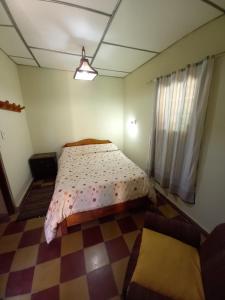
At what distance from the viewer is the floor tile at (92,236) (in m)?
1.72

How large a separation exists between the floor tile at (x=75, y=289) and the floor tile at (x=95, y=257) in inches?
4.8

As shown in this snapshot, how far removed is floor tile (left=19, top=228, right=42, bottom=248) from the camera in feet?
5.59

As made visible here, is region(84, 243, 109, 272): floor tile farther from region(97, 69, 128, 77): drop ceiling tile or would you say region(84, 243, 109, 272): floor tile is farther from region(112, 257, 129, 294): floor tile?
region(97, 69, 128, 77): drop ceiling tile

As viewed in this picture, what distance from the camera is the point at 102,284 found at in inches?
51.0

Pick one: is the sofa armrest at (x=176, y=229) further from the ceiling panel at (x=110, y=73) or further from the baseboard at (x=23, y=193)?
the ceiling panel at (x=110, y=73)

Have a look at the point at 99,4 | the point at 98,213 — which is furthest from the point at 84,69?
the point at 98,213

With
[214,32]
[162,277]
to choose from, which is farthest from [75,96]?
[162,277]

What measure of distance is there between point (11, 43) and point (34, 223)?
2.65 meters

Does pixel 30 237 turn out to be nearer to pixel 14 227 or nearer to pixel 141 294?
pixel 14 227

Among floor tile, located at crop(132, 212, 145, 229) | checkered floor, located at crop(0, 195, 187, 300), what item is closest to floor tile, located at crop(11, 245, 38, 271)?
checkered floor, located at crop(0, 195, 187, 300)

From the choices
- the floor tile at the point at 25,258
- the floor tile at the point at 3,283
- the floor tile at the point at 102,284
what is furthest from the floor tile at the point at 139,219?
the floor tile at the point at 3,283

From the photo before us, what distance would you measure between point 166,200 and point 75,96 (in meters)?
3.06

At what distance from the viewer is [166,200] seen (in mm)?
2471

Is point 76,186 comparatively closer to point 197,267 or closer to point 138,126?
point 197,267
